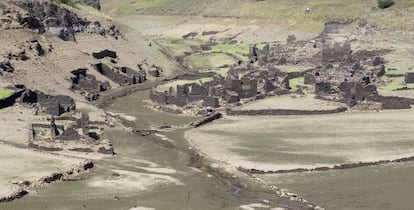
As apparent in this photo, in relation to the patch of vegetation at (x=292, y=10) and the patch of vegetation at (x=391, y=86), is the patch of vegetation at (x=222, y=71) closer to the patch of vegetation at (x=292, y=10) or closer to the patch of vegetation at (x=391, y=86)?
the patch of vegetation at (x=391, y=86)

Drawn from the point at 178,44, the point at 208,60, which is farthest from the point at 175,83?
the point at 178,44

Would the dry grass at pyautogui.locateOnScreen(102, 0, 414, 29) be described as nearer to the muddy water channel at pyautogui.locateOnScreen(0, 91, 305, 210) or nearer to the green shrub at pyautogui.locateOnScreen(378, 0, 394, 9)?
the green shrub at pyautogui.locateOnScreen(378, 0, 394, 9)

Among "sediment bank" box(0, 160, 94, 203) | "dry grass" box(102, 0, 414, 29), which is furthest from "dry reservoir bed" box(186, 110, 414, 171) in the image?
"dry grass" box(102, 0, 414, 29)

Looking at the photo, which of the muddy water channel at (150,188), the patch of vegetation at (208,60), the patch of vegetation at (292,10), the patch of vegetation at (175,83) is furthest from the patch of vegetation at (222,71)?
the muddy water channel at (150,188)

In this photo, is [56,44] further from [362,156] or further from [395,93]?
[362,156]

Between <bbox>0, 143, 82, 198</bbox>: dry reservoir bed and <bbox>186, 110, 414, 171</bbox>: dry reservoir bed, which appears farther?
<bbox>186, 110, 414, 171</bbox>: dry reservoir bed

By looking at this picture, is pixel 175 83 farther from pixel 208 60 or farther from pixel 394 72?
pixel 208 60

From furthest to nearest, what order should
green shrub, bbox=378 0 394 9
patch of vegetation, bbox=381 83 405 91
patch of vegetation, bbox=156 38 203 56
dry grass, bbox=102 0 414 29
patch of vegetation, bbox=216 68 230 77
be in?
green shrub, bbox=378 0 394 9
dry grass, bbox=102 0 414 29
patch of vegetation, bbox=156 38 203 56
patch of vegetation, bbox=216 68 230 77
patch of vegetation, bbox=381 83 405 91
